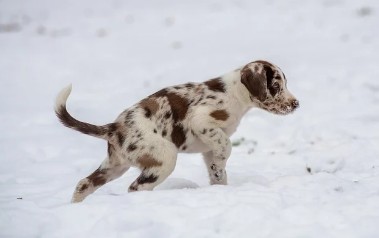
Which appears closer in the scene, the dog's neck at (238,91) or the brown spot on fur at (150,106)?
the brown spot on fur at (150,106)

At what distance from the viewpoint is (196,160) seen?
6891 mm


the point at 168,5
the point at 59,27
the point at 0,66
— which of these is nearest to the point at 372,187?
the point at 0,66

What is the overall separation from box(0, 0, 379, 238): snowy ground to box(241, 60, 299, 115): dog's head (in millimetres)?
667

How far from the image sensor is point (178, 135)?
16.0 feet

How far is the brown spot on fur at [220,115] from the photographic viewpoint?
491cm

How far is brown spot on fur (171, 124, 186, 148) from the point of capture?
4853 millimetres

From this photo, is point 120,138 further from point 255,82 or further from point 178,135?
point 255,82

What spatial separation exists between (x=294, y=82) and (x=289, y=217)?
645 centimetres

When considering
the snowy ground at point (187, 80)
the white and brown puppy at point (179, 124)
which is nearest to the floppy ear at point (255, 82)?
the white and brown puppy at point (179, 124)

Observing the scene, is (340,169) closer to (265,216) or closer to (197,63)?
(265,216)

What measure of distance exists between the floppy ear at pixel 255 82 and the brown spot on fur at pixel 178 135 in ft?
2.31

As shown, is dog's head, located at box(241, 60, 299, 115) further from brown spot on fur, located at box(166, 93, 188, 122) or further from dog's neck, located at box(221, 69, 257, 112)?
brown spot on fur, located at box(166, 93, 188, 122)

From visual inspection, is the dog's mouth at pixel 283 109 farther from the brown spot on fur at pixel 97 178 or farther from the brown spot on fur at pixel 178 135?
the brown spot on fur at pixel 97 178

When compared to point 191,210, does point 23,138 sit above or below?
below
